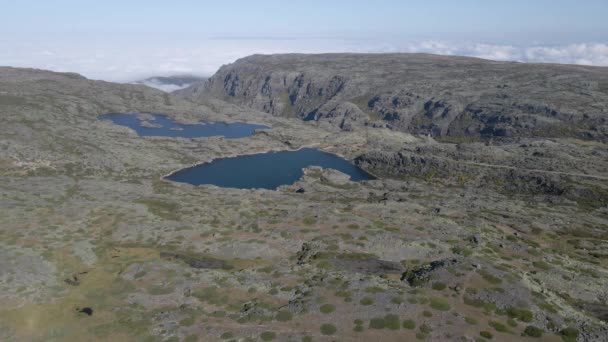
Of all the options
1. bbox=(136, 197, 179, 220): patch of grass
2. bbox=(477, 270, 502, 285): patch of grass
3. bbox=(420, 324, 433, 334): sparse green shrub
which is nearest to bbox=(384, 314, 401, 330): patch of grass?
bbox=(420, 324, 433, 334): sparse green shrub

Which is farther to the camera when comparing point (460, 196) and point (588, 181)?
point (588, 181)

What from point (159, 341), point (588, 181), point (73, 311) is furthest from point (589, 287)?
point (588, 181)

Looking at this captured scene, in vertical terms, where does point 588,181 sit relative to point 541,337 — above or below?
below

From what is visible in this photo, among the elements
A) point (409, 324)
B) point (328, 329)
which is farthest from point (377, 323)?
point (328, 329)

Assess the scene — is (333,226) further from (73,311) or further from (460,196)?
(460,196)

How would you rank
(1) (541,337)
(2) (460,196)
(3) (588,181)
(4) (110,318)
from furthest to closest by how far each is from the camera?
(3) (588,181) < (2) (460,196) < (4) (110,318) < (1) (541,337)

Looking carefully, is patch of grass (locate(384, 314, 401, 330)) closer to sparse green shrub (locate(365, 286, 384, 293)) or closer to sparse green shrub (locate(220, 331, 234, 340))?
sparse green shrub (locate(365, 286, 384, 293))

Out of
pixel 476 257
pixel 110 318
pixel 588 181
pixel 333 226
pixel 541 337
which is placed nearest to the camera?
pixel 541 337
